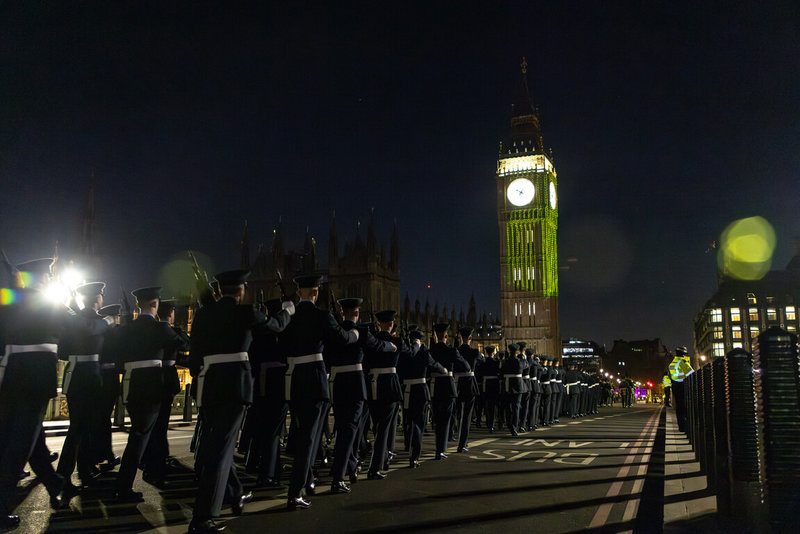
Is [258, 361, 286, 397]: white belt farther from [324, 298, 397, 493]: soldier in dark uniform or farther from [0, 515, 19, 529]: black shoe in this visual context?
[0, 515, 19, 529]: black shoe

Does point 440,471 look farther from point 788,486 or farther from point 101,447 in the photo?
point 788,486

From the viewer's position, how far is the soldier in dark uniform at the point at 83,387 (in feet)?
24.7

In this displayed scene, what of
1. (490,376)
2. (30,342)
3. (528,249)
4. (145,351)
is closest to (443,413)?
(145,351)

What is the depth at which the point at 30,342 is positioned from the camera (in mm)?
6434

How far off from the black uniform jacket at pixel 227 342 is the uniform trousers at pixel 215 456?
0.10 m

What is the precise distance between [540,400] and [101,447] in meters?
13.1

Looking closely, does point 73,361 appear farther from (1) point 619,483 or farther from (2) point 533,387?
(2) point 533,387

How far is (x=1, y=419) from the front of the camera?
621 centimetres

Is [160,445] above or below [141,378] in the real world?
below

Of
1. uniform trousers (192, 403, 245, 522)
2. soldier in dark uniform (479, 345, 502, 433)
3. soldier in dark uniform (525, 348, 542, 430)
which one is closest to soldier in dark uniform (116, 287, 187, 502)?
uniform trousers (192, 403, 245, 522)

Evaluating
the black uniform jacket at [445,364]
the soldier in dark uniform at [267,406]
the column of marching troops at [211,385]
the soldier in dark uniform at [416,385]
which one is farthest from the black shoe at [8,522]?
the black uniform jacket at [445,364]

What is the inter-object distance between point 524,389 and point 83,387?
31.1 ft

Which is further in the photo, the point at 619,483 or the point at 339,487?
the point at 619,483

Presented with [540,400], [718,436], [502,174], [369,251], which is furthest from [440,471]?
[502,174]
